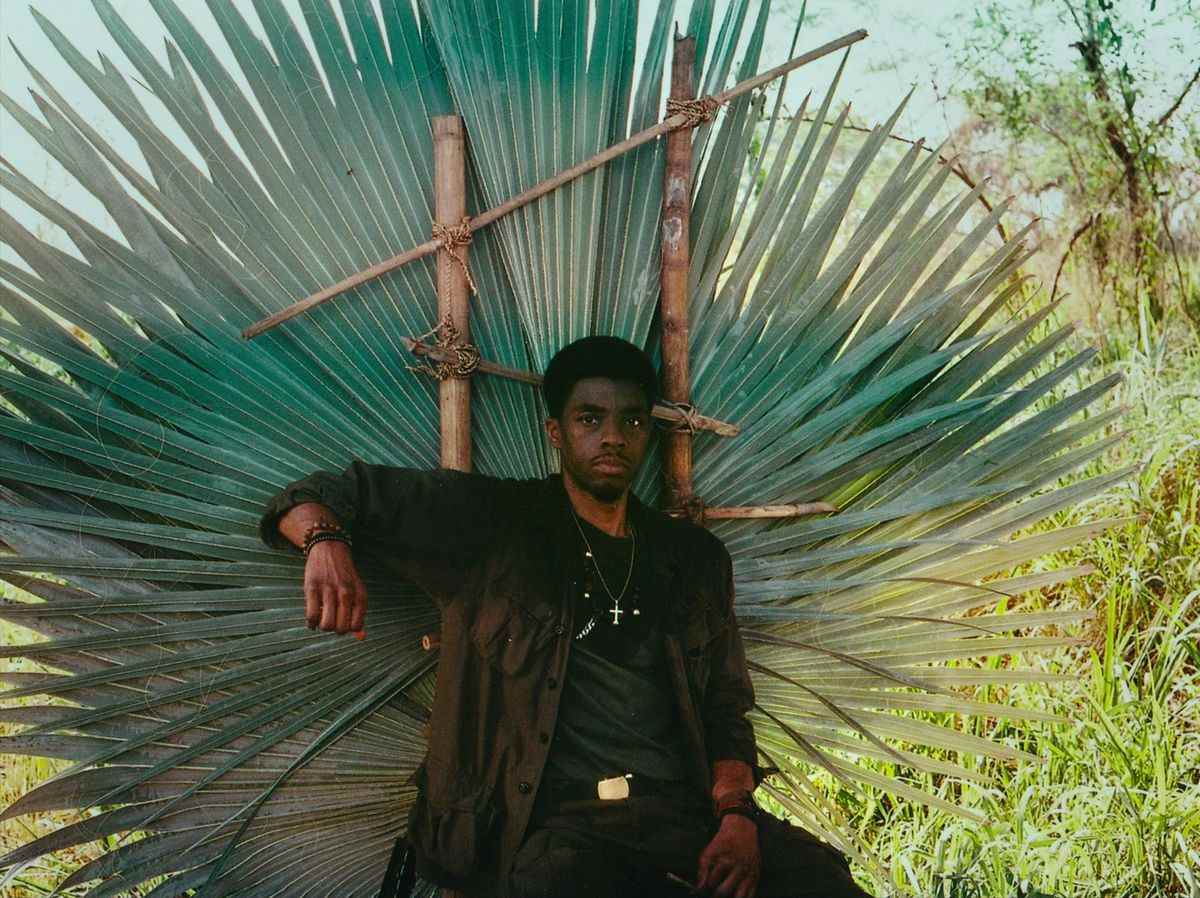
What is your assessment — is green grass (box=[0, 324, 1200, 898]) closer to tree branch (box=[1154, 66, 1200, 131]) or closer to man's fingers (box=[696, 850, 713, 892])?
man's fingers (box=[696, 850, 713, 892])

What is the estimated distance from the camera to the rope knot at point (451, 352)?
9.15 ft

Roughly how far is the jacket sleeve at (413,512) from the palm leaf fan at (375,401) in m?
0.20

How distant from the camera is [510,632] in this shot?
2.55m

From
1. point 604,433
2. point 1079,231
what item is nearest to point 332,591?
point 604,433

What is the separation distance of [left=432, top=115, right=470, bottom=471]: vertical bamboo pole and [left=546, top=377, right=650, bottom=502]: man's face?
28 cm

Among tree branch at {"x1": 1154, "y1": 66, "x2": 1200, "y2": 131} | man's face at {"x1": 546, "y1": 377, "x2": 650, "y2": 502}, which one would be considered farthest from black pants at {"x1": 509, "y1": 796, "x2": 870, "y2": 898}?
tree branch at {"x1": 1154, "y1": 66, "x2": 1200, "y2": 131}

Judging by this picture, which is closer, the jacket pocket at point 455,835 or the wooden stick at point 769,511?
the jacket pocket at point 455,835

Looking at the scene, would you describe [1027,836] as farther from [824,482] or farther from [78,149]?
[78,149]

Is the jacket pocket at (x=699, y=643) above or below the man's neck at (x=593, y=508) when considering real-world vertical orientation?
below

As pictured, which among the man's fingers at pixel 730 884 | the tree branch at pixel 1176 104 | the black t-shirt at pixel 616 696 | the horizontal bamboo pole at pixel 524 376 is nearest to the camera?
the man's fingers at pixel 730 884

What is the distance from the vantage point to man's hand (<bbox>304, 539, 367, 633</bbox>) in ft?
7.54

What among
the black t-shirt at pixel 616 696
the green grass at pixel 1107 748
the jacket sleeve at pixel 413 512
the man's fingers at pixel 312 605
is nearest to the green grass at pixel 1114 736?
the green grass at pixel 1107 748

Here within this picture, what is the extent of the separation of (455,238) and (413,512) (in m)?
0.68

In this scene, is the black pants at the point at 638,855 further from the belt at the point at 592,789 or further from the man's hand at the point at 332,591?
the man's hand at the point at 332,591
